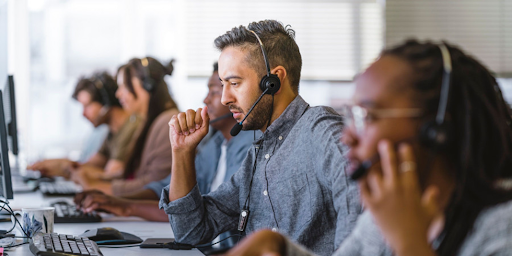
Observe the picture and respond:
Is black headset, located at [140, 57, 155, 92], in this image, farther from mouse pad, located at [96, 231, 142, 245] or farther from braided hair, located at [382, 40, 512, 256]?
braided hair, located at [382, 40, 512, 256]

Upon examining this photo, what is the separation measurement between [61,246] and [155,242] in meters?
0.31

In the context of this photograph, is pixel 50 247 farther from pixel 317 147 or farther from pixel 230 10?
pixel 230 10

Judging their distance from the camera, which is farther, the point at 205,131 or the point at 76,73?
the point at 76,73

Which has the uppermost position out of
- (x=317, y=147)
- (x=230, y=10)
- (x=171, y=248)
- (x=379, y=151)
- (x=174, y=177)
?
(x=230, y=10)

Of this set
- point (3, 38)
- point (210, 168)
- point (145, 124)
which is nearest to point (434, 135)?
point (210, 168)

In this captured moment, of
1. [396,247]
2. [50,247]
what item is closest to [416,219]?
[396,247]

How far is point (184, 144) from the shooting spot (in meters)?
1.50

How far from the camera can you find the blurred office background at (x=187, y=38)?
392 cm

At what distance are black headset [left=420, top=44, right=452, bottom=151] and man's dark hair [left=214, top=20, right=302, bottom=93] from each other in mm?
779

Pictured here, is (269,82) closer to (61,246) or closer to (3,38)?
(61,246)

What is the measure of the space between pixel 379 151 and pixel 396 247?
132mm

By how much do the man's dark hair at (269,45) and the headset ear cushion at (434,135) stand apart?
Answer: 0.81 metres

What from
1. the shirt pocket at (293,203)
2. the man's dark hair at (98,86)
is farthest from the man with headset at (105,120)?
the shirt pocket at (293,203)

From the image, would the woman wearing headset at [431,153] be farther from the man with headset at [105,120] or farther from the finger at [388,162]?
the man with headset at [105,120]
